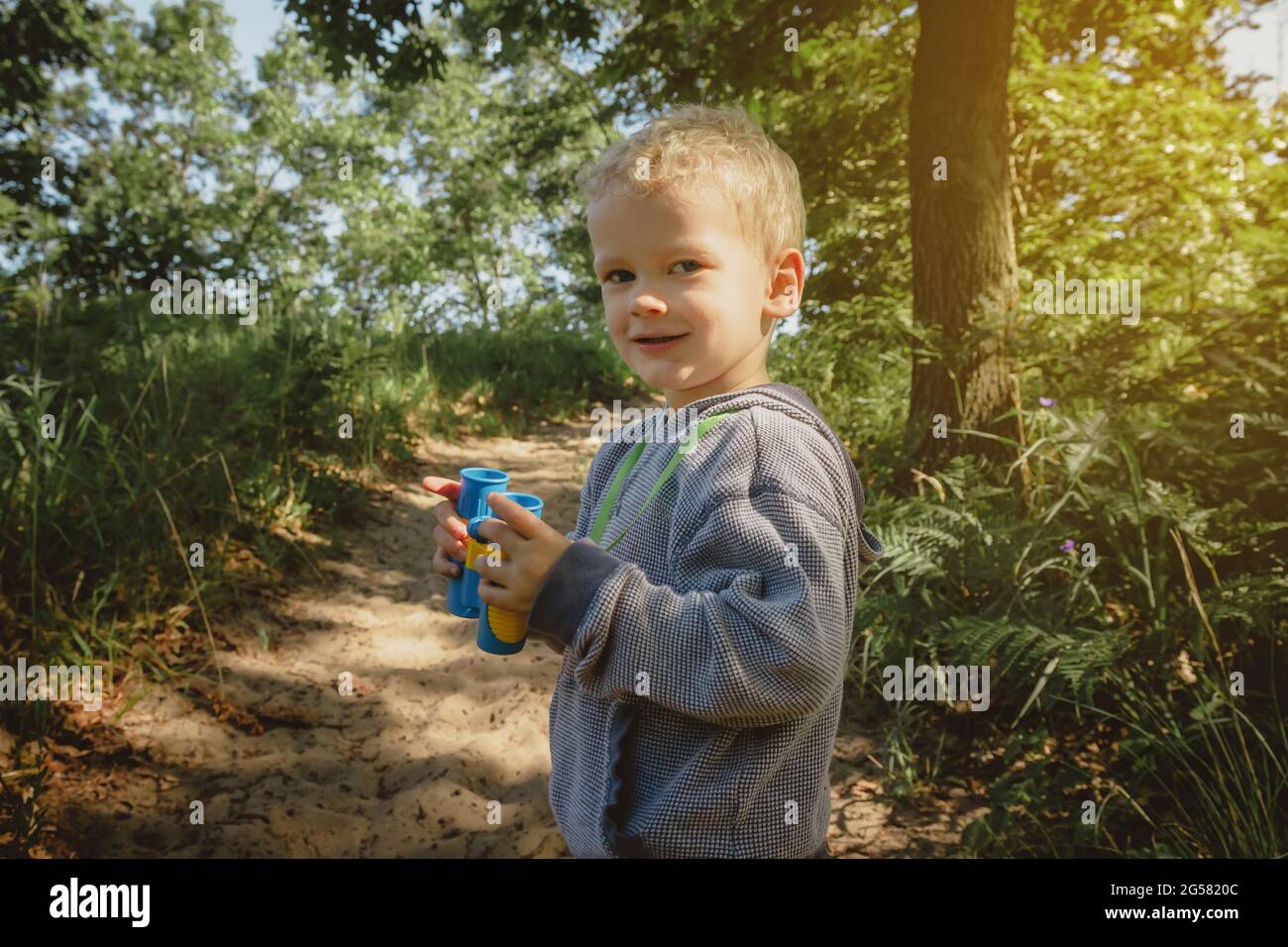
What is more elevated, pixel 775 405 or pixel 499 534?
pixel 775 405

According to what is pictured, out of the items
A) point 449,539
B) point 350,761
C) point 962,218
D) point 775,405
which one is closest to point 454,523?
point 449,539

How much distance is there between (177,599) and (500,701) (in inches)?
58.5

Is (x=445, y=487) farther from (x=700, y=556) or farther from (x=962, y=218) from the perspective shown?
(x=962, y=218)

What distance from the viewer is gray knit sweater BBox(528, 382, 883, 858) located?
40.0 inches

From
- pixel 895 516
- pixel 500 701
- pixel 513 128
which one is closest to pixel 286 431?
pixel 500 701

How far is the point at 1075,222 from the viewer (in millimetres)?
6070

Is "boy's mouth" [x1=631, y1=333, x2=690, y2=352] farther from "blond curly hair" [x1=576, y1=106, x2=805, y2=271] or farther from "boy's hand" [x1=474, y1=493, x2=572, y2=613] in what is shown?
"boy's hand" [x1=474, y1=493, x2=572, y2=613]

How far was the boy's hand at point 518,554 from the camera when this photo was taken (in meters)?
1.09

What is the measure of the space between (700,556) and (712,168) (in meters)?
0.56

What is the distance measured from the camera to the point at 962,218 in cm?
450

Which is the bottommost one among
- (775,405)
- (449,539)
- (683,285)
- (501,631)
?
(501,631)

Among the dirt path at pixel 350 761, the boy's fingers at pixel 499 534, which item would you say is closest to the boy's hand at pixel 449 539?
the boy's fingers at pixel 499 534

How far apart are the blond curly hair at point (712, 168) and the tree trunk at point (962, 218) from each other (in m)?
3.28

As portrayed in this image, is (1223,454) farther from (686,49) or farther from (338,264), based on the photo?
(338,264)
